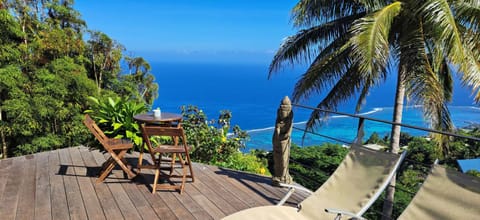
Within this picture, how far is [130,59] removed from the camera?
14117 millimetres

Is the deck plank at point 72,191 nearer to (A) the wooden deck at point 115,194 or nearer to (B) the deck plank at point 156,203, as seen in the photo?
(A) the wooden deck at point 115,194

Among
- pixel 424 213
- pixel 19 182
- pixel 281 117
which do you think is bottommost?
pixel 19 182

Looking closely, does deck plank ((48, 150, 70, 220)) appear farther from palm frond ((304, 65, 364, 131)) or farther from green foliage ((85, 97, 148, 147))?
palm frond ((304, 65, 364, 131))

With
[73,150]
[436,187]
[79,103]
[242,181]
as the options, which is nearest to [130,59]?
[79,103]

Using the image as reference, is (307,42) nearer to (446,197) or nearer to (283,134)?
(283,134)

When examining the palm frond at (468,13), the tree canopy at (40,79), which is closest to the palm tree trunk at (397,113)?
the palm frond at (468,13)

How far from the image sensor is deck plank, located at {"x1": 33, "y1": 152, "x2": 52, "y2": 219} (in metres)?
3.16

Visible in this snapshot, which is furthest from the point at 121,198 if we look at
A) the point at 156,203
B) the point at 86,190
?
the point at 86,190

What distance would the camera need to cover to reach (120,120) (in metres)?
4.66

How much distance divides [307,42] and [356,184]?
5243 mm

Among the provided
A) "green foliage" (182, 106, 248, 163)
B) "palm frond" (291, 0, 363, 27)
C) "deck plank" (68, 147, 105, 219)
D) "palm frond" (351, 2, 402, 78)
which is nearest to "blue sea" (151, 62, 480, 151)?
"palm frond" (291, 0, 363, 27)

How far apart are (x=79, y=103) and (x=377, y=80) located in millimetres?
7447

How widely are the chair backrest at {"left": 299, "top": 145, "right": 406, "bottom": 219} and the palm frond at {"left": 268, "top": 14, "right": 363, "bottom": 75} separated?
15.7ft

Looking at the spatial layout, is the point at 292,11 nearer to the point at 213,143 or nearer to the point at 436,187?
the point at 213,143
